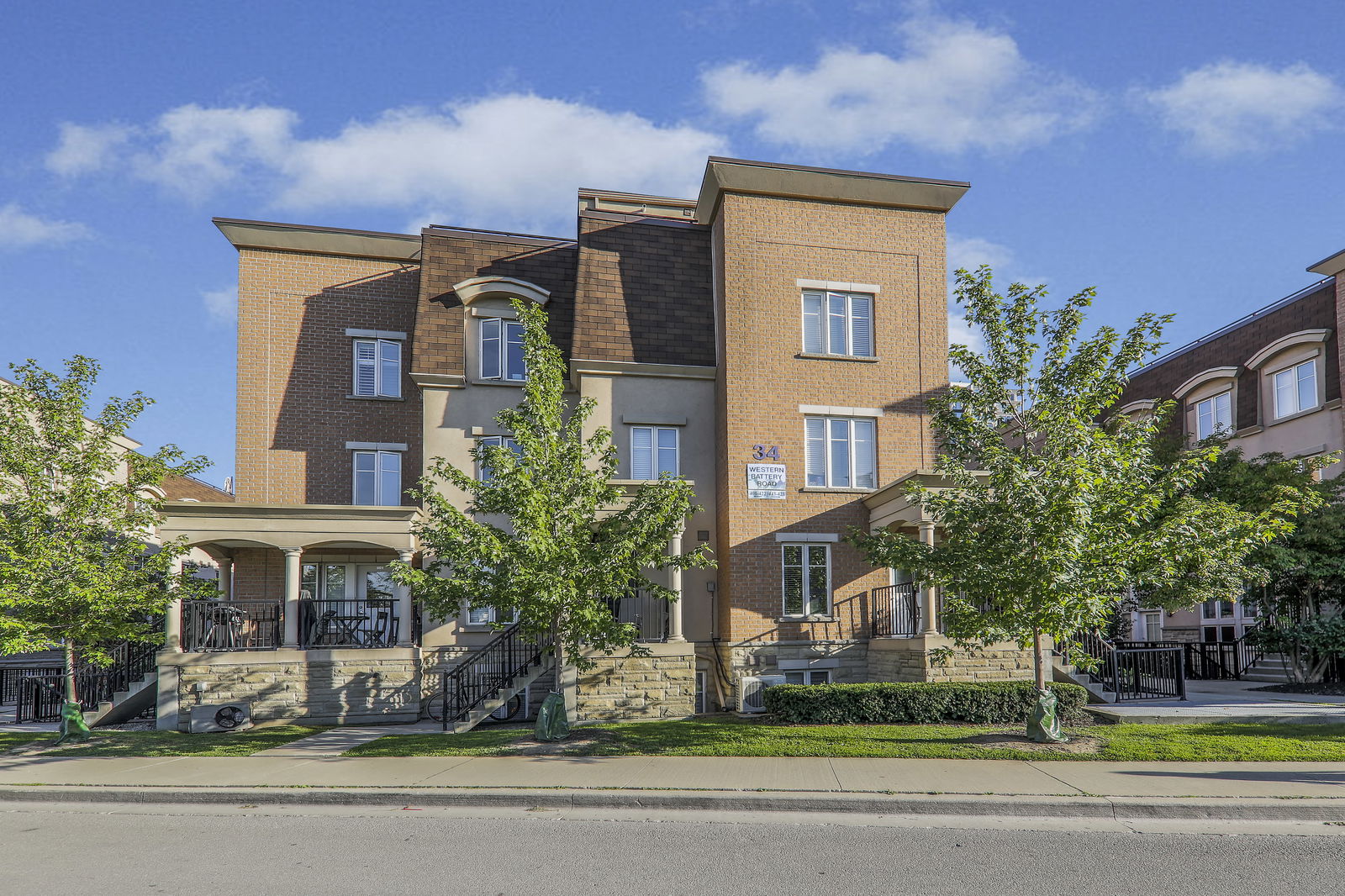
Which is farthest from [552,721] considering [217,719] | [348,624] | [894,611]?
[894,611]

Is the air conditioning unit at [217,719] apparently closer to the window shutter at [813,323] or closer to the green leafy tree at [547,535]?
the green leafy tree at [547,535]

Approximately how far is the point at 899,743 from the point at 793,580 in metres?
7.15

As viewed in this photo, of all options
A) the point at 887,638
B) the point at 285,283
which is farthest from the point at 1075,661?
the point at 285,283

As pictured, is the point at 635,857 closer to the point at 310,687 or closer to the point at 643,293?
the point at 310,687

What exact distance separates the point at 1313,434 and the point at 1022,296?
1522 centimetres

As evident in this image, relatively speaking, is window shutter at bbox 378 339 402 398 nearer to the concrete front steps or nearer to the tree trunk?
the tree trunk

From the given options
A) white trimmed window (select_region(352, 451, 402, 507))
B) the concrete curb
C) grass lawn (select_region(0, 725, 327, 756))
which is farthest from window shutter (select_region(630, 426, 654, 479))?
the concrete curb

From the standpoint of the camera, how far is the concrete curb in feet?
32.6

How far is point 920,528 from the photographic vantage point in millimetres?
18578

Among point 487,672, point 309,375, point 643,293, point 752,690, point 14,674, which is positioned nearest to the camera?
point 487,672

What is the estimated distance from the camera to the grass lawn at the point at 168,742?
14.7 meters

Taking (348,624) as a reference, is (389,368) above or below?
above

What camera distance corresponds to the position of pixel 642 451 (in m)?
22.0

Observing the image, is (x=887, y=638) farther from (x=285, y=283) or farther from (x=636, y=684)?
(x=285, y=283)
